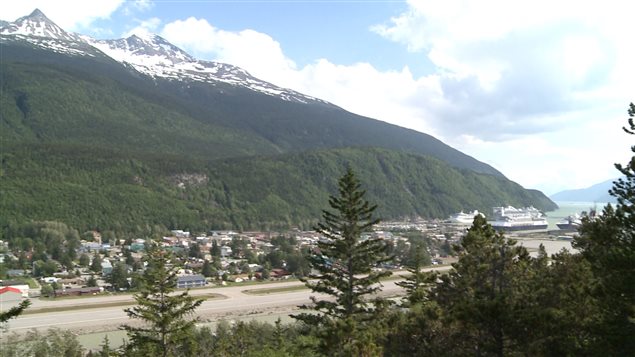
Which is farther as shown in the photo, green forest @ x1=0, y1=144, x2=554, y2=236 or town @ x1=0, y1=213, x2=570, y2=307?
green forest @ x1=0, y1=144, x2=554, y2=236

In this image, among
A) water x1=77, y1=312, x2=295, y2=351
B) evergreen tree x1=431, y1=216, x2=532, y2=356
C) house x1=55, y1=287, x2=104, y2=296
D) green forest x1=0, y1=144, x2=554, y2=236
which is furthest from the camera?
green forest x1=0, y1=144, x2=554, y2=236

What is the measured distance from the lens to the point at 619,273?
12195 mm

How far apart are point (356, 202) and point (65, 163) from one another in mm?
139266

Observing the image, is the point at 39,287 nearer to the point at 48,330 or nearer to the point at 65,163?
the point at 48,330

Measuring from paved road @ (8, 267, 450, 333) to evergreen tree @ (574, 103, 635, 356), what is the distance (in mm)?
45985

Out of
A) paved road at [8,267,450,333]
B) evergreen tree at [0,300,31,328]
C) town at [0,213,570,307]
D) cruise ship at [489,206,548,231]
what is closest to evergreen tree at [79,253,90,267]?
town at [0,213,570,307]

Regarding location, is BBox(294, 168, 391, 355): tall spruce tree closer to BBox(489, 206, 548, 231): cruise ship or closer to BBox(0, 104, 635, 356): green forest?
BBox(0, 104, 635, 356): green forest

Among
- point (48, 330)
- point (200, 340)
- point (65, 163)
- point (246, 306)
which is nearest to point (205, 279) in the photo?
point (246, 306)

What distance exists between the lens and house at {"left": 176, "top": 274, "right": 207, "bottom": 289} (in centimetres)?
7388

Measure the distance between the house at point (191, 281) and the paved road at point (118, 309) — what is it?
328cm

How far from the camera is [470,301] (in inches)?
445

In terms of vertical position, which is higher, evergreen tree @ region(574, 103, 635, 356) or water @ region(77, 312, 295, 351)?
evergreen tree @ region(574, 103, 635, 356)

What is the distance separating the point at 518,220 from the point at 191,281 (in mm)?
138319

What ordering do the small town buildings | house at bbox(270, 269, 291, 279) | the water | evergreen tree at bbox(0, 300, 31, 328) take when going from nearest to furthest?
evergreen tree at bbox(0, 300, 31, 328) < the water < the small town buildings < house at bbox(270, 269, 291, 279)
